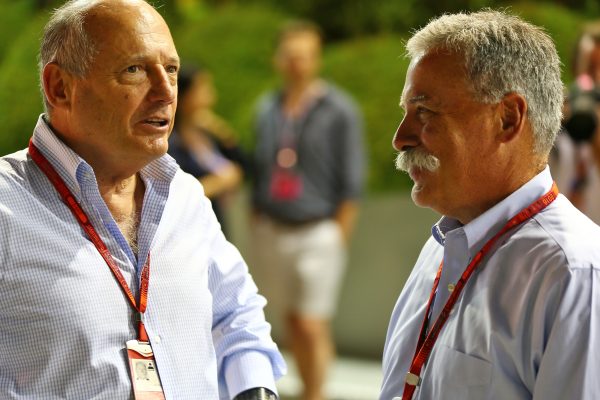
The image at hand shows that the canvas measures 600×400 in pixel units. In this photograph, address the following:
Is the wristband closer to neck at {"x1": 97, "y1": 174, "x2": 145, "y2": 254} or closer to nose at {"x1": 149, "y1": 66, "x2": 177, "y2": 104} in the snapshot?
neck at {"x1": 97, "y1": 174, "x2": 145, "y2": 254}

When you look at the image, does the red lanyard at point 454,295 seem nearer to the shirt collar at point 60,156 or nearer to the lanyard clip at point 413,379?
the lanyard clip at point 413,379

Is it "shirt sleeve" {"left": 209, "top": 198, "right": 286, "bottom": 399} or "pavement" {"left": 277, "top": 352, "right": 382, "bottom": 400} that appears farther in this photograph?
"pavement" {"left": 277, "top": 352, "right": 382, "bottom": 400}

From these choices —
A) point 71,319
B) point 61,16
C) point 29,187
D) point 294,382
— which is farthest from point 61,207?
point 294,382

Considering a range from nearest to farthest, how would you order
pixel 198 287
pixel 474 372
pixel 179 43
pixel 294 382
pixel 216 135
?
pixel 474 372 → pixel 198 287 → pixel 216 135 → pixel 294 382 → pixel 179 43

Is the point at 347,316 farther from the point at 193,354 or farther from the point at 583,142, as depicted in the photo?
the point at 193,354

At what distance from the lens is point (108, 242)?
Answer: 238cm

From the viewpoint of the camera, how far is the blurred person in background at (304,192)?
20.3ft

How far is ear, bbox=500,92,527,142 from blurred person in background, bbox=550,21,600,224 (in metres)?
1.99

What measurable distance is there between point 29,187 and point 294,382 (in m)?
4.51

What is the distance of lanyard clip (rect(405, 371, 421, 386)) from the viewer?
2.27 meters

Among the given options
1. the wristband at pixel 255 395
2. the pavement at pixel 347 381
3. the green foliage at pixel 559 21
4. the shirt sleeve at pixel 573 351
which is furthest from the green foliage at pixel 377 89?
the shirt sleeve at pixel 573 351

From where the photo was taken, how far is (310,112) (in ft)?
20.6

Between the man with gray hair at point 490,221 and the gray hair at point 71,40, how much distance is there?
2.38 ft

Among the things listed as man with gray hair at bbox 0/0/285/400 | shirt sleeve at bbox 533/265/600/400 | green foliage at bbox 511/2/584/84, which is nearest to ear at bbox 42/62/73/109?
man with gray hair at bbox 0/0/285/400
